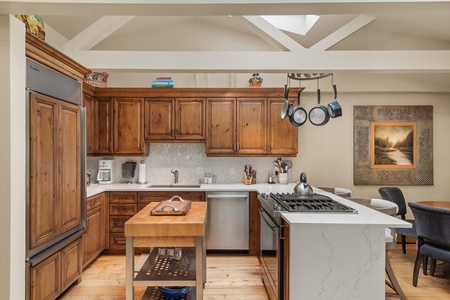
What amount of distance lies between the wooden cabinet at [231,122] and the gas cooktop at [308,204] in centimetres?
153

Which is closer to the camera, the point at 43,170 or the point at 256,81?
the point at 43,170

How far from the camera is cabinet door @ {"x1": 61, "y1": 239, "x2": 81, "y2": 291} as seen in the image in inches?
108

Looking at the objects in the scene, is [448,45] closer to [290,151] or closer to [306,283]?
[290,151]

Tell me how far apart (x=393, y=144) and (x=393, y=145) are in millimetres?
17

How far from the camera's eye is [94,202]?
3.67m

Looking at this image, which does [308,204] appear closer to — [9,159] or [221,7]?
[221,7]

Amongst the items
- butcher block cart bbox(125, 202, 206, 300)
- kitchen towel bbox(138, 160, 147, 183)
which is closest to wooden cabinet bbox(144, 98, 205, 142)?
kitchen towel bbox(138, 160, 147, 183)

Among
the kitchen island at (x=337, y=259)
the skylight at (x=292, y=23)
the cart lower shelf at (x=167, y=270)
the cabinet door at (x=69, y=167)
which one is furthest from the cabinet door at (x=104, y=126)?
the kitchen island at (x=337, y=259)

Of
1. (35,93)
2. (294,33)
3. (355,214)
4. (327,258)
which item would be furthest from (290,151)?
(35,93)

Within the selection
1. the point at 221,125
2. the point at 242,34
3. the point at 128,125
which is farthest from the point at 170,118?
the point at 242,34

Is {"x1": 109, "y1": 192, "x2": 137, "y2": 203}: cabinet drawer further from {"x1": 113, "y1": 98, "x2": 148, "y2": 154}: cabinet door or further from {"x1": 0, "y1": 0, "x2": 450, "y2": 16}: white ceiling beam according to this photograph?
{"x1": 0, "y1": 0, "x2": 450, "y2": 16}: white ceiling beam

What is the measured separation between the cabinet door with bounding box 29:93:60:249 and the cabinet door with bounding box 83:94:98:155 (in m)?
1.58

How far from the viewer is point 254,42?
4633 millimetres

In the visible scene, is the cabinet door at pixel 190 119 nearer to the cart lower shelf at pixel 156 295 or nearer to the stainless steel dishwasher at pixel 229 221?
the stainless steel dishwasher at pixel 229 221
